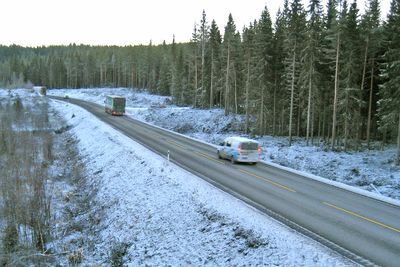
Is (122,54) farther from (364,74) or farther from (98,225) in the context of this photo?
(98,225)

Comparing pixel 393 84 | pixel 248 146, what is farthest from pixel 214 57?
pixel 248 146

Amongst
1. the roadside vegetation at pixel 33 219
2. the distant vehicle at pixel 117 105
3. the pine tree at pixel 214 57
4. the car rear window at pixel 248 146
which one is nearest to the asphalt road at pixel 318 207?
the car rear window at pixel 248 146

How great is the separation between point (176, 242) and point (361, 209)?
8.40m

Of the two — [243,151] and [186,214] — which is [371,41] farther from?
[186,214]

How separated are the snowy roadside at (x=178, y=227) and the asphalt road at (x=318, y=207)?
36.6 inches

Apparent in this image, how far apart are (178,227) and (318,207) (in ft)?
21.0

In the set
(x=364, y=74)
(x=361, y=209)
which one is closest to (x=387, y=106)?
(x=364, y=74)

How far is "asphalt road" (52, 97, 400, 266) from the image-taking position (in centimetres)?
1223

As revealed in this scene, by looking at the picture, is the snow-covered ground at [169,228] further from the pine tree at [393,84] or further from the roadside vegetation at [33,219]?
the pine tree at [393,84]

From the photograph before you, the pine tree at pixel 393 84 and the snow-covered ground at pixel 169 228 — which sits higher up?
the pine tree at pixel 393 84

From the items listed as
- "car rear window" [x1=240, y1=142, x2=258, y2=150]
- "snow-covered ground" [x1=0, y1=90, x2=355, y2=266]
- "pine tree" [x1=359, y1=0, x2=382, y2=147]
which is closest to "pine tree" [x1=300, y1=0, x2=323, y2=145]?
"pine tree" [x1=359, y1=0, x2=382, y2=147]

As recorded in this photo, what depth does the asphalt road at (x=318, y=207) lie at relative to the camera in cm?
1223

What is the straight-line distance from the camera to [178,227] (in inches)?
640

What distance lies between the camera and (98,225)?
19594 mm
